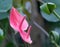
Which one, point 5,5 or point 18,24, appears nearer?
point 18,24

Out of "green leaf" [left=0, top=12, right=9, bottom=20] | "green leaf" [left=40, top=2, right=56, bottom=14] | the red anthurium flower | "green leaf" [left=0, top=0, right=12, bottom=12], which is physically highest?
the red anthurium flower

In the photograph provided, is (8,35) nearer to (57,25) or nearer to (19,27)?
(57,25)

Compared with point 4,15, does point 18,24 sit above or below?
above

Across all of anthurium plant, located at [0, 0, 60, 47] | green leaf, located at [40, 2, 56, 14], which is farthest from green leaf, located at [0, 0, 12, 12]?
green leaf, located at [40, 2, 56, 14]

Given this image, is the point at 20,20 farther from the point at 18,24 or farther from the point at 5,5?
the point at 5,5

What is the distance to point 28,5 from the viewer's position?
936 mm

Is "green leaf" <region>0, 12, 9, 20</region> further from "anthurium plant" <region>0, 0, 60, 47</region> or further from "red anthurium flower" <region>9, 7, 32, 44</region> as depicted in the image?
"red anthurium flower" <region>9, 7, 32, 44</region>

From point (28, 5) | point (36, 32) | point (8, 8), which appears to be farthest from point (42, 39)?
point (8, 8)

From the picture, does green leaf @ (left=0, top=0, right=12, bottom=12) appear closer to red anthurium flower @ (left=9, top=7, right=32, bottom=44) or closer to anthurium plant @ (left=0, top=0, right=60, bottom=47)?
anthurium plant @ (left=0, top=0, right=60, bottom=47)

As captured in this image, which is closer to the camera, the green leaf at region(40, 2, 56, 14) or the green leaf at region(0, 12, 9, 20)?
the green leaf at region(40, 2, 56, 14)

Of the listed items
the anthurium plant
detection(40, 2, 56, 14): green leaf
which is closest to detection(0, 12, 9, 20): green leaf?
the anthurium plant

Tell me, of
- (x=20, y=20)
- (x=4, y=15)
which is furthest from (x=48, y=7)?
(x=4, y=15)

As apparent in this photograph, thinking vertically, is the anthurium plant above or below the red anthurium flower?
below

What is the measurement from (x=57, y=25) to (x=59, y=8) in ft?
0.37
